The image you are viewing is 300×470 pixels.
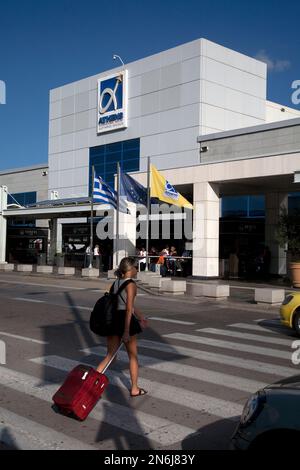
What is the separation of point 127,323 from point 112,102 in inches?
1396

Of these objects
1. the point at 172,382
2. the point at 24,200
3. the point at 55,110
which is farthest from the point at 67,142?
the point at 172,382

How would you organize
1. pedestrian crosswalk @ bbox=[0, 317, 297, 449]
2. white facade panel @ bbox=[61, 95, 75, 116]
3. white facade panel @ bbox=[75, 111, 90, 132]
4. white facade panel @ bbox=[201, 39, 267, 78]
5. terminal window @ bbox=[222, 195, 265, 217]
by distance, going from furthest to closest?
A: white facade panel @ bbox=[61, 95, 75, 116] < white facade panel @ bbox=[75, 111, 90, 132] < terminal window @ bbox=[222, 195, 265, 217] < white facade panel @ bbox=[201, 39, 267, 78] < pedestrian crosswalk @ bbox=[0, 317, 297, 449]

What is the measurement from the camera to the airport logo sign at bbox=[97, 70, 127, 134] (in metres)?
38.8

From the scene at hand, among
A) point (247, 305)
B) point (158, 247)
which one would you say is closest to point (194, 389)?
point (247, 305)

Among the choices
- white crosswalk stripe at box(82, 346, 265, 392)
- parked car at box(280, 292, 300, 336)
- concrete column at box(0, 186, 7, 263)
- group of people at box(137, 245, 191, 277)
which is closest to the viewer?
white crosswalk stripe at box(82, 346, 265, 392)

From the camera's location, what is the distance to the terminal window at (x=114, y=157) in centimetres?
3847

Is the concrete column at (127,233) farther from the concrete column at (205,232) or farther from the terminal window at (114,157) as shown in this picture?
the terminal window at (114,157)

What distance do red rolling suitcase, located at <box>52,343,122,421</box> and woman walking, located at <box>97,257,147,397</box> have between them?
73 centimetres

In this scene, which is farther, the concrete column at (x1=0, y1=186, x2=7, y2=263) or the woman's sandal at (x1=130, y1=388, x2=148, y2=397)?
the concrete column at (x1=0, y1=186, x2=7, y2=263)

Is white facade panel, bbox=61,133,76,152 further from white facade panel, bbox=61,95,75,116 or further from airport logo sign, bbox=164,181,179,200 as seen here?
airport logo sign, bbox=164,181,179,200

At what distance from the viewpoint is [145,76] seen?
123 feet

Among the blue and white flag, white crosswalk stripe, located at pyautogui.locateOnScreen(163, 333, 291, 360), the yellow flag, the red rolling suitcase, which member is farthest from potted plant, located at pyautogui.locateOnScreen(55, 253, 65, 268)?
the red rolling suitcase

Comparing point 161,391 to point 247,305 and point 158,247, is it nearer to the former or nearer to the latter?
point 247,305
